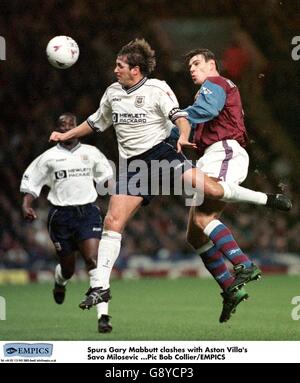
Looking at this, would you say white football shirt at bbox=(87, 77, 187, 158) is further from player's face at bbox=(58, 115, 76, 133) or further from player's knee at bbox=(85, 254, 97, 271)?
player's knee at bbox=(85, 254, 97, 271)

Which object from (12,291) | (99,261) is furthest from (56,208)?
(12,291)

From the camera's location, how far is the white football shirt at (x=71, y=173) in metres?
8.02

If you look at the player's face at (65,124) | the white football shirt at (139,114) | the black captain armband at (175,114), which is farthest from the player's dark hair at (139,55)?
the player's face at (65,124)

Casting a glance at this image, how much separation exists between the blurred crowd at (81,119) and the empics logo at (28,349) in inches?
248

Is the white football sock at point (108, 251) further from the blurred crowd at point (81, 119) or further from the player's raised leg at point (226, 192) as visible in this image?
the blurred crowd at point (81, 119)

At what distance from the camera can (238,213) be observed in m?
14.4

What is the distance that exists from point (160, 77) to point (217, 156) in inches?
217

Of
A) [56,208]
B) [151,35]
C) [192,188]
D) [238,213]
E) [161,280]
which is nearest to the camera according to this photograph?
[192,188]

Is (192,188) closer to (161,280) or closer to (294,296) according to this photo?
(294,296)

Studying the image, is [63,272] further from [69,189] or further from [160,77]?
[160,77]

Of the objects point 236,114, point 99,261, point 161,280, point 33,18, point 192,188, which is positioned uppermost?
point 33,18

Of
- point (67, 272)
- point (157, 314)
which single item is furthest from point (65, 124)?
point (157, 314)

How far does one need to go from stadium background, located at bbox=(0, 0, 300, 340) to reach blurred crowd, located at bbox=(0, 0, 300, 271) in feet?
0.06

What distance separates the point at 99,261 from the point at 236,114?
56.2 inches
